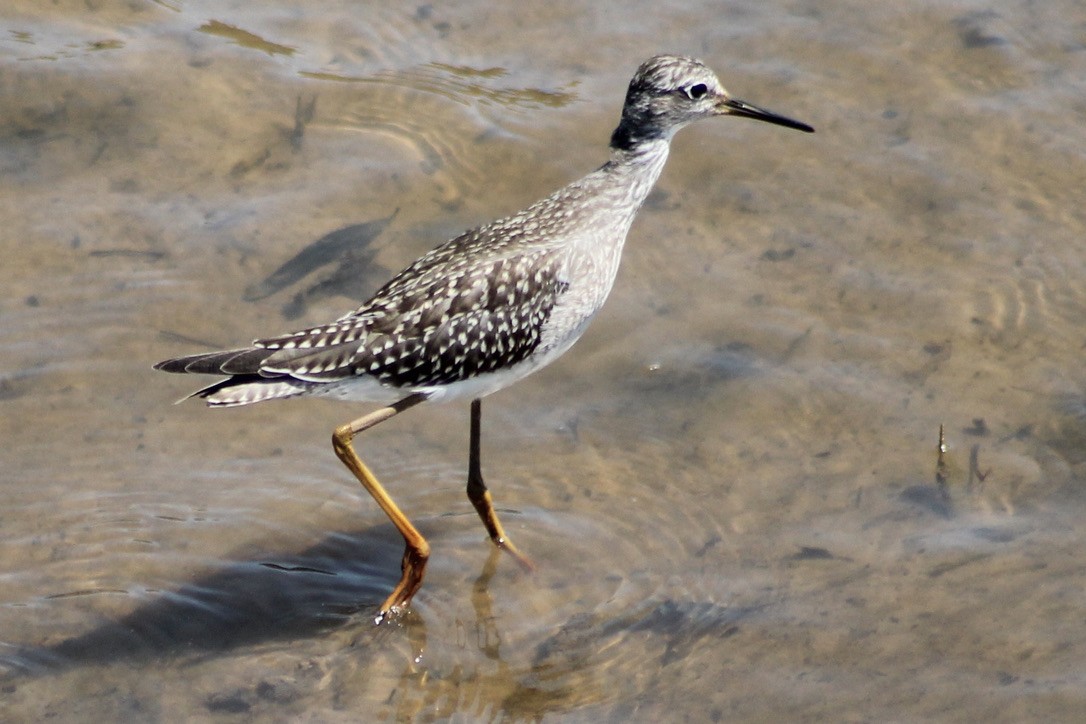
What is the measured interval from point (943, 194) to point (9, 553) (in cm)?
700

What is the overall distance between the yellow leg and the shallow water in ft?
0.64

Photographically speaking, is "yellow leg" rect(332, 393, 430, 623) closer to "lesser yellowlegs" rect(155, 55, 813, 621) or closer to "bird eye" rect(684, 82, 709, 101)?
"lesser yellowlegs" rect(155, 55, 813, 621)

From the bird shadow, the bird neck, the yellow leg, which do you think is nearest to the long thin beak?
the bird neck

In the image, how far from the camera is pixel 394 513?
800 centimetres

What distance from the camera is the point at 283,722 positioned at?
725cm

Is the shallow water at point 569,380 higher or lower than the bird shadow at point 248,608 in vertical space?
higher

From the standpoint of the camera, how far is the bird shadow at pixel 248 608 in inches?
297

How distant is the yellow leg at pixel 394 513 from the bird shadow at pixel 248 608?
7.0 inches

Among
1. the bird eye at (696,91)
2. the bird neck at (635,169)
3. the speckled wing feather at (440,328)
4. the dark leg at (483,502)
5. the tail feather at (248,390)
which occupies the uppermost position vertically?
the bird eye at (696,91)

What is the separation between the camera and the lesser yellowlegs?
7645mm

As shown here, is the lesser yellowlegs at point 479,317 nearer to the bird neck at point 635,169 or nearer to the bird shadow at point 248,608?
the bird neck at point 635,169

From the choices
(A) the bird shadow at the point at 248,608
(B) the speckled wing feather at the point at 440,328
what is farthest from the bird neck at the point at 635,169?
(A) the bird shadow at the point at 248,608

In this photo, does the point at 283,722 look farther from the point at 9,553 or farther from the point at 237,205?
the point at 237,205

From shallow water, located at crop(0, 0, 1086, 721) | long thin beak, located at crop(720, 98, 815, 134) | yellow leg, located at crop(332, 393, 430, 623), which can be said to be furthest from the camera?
long thin beak, located at crop(720, 98, 815, 134)
